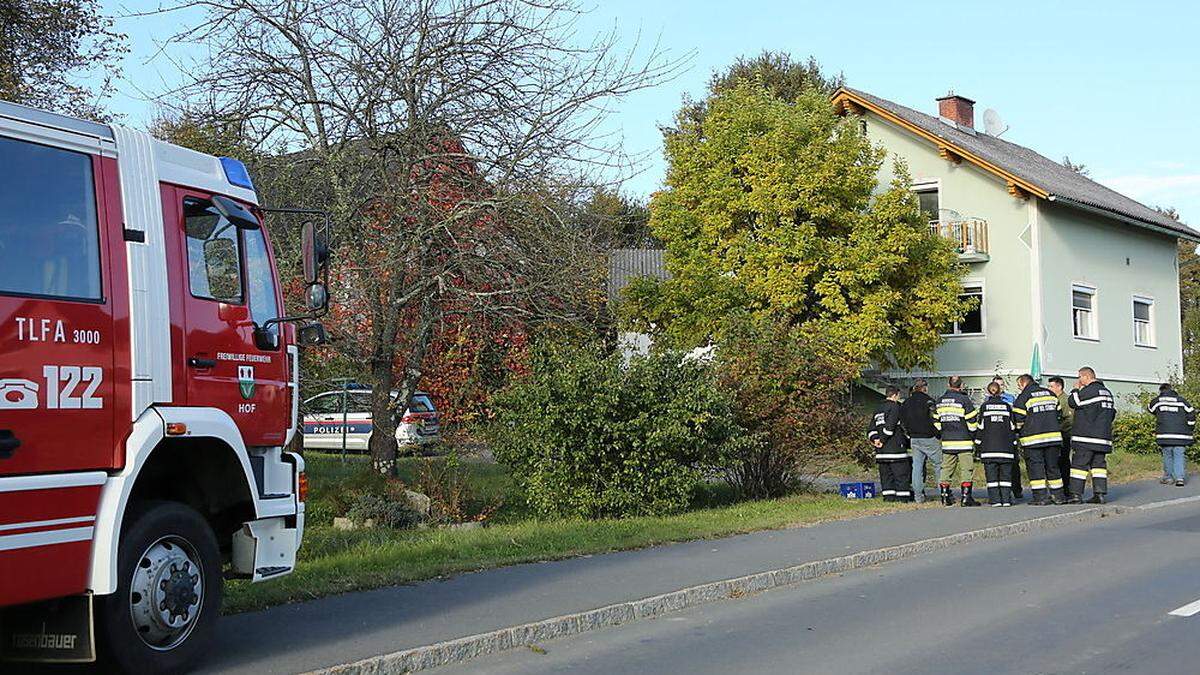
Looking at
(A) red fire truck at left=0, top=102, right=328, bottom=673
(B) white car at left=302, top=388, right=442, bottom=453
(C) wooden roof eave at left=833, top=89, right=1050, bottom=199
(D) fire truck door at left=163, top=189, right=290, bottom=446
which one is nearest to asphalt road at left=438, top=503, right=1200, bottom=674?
(A) red fire truck at left=0, top=102, right=328, bottom=673

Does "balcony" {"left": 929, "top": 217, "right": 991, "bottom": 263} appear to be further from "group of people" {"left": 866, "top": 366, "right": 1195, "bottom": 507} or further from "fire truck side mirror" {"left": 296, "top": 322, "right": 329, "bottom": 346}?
"fire truck side mirror" {"left": 296, "top": 322, "right": 329, "bottom": 346}

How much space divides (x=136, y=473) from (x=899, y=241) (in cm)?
2440

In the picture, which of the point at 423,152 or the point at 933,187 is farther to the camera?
the point at 933,187

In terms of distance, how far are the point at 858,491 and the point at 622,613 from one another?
9850 mm

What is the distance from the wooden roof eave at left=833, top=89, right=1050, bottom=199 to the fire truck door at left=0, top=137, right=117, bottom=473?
29.6 metres

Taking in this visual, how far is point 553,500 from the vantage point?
15195mm

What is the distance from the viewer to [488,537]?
12539mm

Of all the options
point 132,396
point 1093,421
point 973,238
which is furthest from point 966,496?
point 973,238

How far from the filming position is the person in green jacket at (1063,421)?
17484mm

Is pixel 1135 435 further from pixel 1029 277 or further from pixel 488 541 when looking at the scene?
pixel 488 541

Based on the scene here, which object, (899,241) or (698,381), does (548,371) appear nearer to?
(698,381)

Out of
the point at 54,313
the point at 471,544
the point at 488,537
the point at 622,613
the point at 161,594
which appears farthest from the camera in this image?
the point at 488,537

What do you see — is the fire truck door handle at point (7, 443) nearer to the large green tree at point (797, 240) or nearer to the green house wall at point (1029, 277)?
the large green tree at point (797, 240)

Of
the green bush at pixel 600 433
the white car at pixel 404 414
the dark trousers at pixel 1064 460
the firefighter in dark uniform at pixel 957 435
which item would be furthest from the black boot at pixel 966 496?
the white car at pixel 404 414
